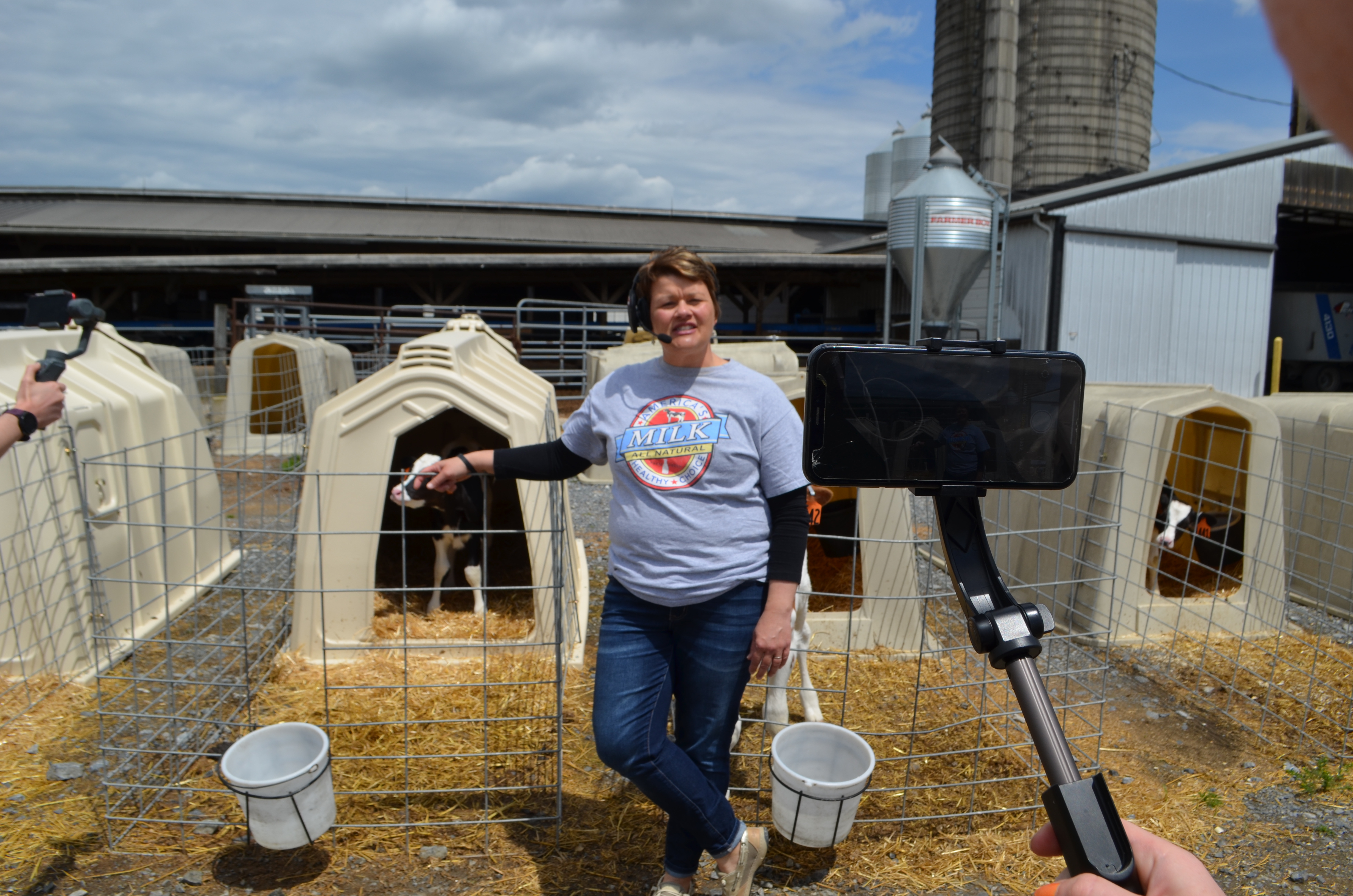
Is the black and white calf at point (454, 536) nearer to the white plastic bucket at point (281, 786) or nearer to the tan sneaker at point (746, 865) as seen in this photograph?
the white plastic bucket at point (281, 786)

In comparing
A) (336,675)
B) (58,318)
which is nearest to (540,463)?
(58,318)

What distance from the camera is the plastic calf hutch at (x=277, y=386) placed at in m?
10.5

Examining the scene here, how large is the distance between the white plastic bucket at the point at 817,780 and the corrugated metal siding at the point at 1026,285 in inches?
466

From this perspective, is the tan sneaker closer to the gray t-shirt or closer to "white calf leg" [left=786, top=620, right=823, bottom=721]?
the gray t-shirt

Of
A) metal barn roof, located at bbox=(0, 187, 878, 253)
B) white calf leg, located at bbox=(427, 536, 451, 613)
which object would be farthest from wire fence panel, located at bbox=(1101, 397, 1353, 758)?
metal barn roof, located at bbox=(0, 187, 878, 253)

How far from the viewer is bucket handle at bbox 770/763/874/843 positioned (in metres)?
2.69

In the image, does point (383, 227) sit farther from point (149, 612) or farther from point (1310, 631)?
point (1310, 631)

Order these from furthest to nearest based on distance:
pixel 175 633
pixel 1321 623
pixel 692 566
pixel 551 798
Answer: pixel 1321 623 → pixel 175 633 → pixel 551 798 → pixel 692 566

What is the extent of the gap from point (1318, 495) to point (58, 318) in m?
6.58

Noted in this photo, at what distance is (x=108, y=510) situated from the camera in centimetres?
413

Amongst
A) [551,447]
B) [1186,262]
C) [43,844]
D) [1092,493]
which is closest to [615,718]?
[551,447]

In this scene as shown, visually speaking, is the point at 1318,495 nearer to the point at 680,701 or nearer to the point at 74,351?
the point at 680,701

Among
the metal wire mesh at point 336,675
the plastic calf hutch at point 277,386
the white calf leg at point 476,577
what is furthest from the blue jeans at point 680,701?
the plastic calf hutch at point 277,386

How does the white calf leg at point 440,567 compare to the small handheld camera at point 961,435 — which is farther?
the white calf leg at point 440,567
